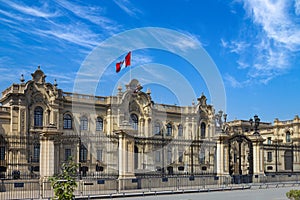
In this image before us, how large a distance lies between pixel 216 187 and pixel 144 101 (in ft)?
84.4

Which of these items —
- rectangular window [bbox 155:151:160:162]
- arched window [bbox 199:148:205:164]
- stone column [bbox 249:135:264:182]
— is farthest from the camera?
arched window [bbox 199:148:205:164]

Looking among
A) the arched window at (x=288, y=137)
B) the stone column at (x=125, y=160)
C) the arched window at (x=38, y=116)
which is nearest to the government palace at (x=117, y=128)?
the arched window at (x=38, y=116)

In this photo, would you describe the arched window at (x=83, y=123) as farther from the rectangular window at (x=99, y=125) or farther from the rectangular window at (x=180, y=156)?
the rectangular window at (x=180, y=156)

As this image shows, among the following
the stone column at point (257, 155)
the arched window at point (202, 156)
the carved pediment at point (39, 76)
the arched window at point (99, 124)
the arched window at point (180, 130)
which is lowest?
the arched window at point (202, 156)

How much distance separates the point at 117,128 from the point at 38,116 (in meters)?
8.67

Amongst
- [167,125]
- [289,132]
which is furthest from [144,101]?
[289,132]

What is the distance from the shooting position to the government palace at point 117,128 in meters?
34.1

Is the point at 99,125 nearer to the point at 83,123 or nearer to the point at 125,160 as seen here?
the point at 83,123

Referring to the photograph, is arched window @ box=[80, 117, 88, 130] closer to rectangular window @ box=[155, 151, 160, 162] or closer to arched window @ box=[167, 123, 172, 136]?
rectangular window @ box=[155, 151, 160, 162]

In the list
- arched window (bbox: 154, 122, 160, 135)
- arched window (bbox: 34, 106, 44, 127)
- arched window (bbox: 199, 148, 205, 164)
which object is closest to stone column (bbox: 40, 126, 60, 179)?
arched window (bbox: 34, 106, 44, 127)

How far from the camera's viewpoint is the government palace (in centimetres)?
3409

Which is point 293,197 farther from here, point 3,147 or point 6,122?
point 6,122

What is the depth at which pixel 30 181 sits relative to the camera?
21.6 meters

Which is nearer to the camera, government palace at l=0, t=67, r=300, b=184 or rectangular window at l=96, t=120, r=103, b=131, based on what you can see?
government palace at l=0, t=67, r=300, b=184
